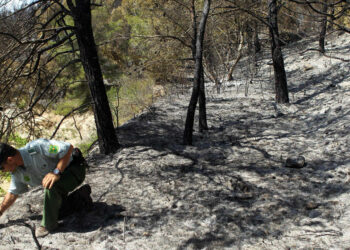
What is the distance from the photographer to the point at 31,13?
15.3 feet

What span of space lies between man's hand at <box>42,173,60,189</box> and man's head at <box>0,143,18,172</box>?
315 millimetres

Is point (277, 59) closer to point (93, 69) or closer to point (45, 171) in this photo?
point (93, 69)

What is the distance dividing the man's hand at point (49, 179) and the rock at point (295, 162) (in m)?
3.38

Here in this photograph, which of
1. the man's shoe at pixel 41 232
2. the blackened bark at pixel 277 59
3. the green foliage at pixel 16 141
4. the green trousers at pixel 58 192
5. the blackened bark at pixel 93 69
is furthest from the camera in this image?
the blackened bark at pixel 277 59

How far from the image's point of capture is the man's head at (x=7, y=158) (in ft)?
9.32

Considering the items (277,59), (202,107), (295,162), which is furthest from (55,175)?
(277,59)

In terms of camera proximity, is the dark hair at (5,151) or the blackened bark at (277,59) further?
the blackened bark at (277,59)

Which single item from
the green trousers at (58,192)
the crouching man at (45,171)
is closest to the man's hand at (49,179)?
the crouching man at (45,171)

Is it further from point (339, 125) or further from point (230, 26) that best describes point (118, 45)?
point (339, 125)

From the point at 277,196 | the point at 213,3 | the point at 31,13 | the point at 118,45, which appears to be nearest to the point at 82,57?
the point at 31,13

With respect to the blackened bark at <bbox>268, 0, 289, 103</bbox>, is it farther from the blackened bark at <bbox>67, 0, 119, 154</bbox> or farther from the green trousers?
the green trousers

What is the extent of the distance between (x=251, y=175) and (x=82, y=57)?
3.34 meters

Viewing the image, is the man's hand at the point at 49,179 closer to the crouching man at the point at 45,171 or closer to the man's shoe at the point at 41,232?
the crouching man at the point at 45,171

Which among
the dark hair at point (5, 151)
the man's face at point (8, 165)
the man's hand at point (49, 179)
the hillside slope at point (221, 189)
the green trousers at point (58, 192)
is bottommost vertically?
the hillside slope at point (221, 189)
